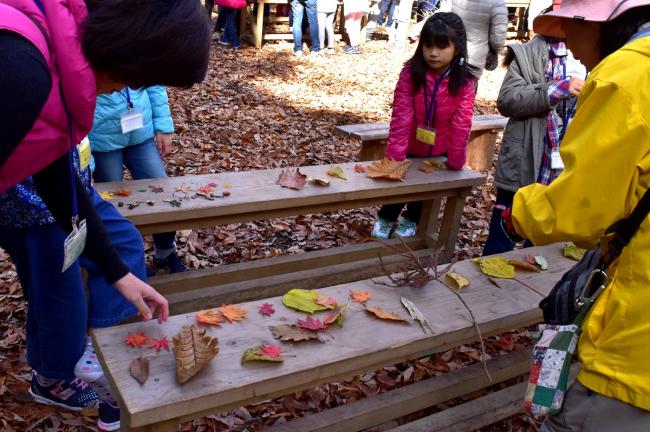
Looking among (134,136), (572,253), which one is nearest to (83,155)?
(134,136)

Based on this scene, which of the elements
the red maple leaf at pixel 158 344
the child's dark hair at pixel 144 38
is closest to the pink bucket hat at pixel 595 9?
the child's dark hair at pixel 144 38

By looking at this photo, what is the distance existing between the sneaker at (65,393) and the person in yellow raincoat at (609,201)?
80.0 inches

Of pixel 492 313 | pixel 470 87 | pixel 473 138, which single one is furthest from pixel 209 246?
pixel 473 138

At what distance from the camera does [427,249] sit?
431cm

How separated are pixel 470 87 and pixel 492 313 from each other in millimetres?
2094

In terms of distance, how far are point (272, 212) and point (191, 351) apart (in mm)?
1593

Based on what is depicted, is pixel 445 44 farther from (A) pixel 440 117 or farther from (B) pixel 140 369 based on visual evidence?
(B) pixel 140 369

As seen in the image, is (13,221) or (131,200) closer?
(13,221)

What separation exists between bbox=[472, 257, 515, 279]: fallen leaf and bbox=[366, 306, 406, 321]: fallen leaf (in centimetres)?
60

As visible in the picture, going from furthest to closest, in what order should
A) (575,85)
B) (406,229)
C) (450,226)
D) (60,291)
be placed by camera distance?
(406,229)
(450,226)
(575,85)
(60,291)

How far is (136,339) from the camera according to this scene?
185cm

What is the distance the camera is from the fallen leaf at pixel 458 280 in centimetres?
242

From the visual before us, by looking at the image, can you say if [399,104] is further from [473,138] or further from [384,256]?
[473,138]

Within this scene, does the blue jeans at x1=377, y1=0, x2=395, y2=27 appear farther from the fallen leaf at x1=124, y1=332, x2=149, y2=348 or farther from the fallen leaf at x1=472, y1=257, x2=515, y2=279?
the fallen leaf at x1=124, y1=332, x2=149, y2=348
